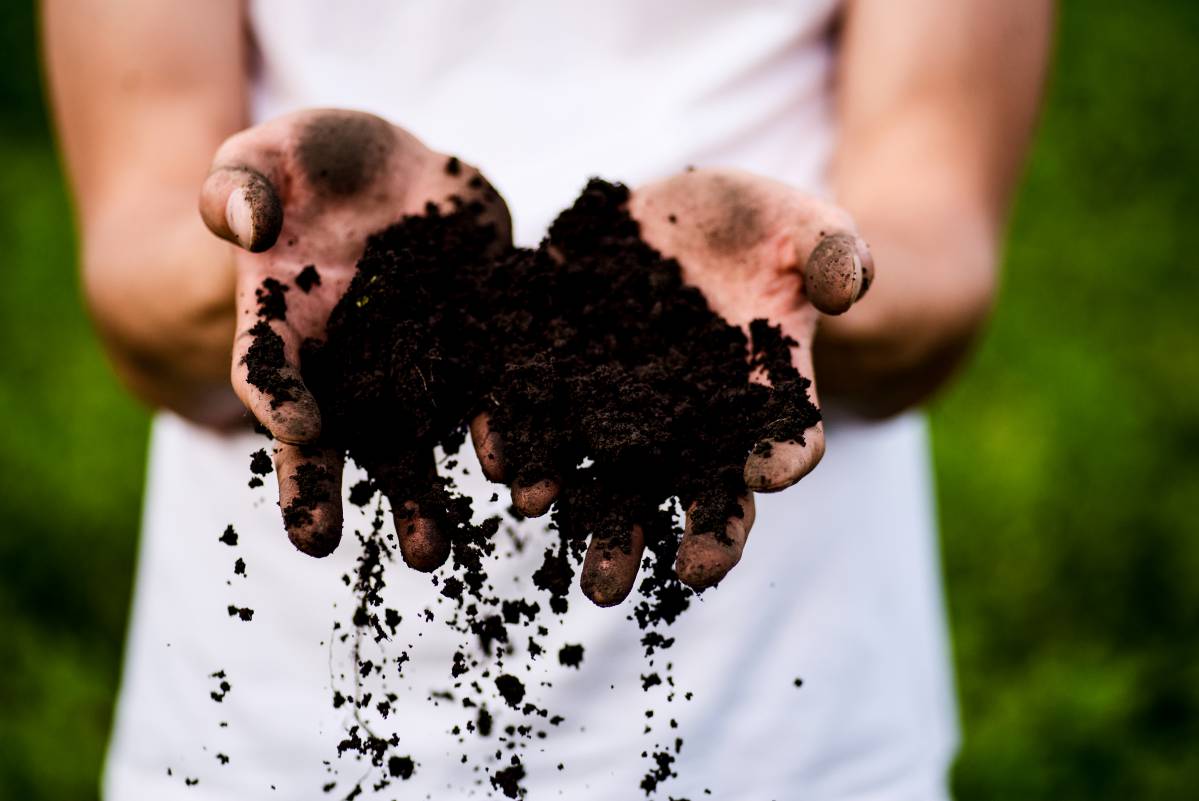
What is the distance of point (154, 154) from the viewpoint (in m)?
1.48

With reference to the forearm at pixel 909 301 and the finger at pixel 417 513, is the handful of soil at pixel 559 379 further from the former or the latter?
the forearm at pixel 909 301

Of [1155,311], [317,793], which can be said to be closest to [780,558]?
[317,793]

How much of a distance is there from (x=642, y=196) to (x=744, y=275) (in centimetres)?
16

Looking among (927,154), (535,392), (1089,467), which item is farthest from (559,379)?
(1089,467)

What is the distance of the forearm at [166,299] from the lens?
4.46ft

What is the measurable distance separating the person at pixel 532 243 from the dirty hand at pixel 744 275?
8cm

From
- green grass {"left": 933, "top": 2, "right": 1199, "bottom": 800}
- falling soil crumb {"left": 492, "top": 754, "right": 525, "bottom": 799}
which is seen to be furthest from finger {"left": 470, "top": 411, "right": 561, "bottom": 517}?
green grass {"left": 933, "top": 2, "right": 1199, "bottom": 800}

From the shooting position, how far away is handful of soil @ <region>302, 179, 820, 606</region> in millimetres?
1101

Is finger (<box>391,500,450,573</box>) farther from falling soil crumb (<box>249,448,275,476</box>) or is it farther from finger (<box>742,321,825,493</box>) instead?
finger (<box>742,321,825,493</box>)

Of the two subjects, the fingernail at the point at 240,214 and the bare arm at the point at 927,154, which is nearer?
the fingernail at the point at 240,214

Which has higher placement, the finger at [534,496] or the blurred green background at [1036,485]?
the blurred green background at [1036,485]

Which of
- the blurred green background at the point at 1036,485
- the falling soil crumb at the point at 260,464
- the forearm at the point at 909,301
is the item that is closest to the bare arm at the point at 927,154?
the forearm at the point at 909,301

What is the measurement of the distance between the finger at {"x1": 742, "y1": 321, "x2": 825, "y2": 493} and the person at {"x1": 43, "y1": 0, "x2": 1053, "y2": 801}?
1.04 ft

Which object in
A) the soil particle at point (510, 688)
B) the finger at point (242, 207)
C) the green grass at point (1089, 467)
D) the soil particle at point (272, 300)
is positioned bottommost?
the soil particle at point (510, 688)
